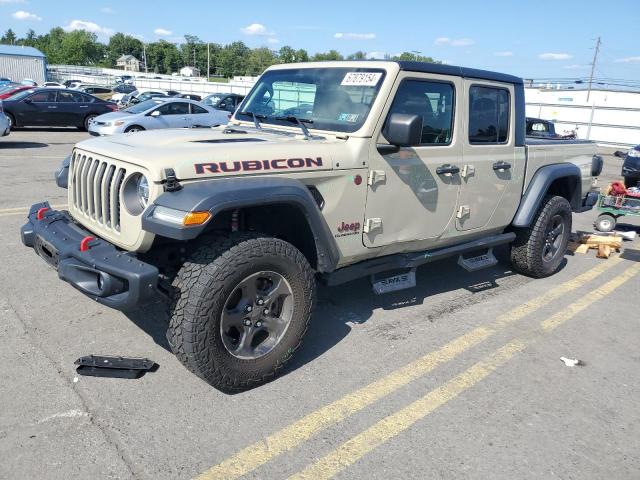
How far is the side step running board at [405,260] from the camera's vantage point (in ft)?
12.7

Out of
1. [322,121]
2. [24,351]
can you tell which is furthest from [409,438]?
[24,351]

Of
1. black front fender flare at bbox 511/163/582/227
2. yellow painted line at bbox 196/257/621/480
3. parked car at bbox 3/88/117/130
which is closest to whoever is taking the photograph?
yellow painted line at bbox 196/257/621/480

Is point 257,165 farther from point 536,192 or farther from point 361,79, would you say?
point 536,192

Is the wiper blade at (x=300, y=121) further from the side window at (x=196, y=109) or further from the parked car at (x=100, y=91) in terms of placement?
the parked car at (x=100, y=91)

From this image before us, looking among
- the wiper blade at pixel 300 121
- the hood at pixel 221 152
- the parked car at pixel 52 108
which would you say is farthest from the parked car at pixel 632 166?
the parked car at pixel 52 108

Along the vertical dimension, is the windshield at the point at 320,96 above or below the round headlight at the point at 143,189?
above

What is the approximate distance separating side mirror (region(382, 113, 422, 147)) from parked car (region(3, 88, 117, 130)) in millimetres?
16878

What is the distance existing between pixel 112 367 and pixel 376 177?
84.4 inches

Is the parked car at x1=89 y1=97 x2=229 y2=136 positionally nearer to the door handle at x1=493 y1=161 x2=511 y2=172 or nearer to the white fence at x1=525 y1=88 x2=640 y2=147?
the door handle at x1=493 y1=161 x2=511 y2=172

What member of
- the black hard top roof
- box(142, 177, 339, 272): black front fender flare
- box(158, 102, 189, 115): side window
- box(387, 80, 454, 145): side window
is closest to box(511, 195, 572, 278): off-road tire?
the black hard top roof

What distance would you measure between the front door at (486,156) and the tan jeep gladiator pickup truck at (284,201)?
0.02 meters

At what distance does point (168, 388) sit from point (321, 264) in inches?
48.8

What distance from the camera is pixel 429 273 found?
5723 millimetres

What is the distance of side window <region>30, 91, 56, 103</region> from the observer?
698 inches
